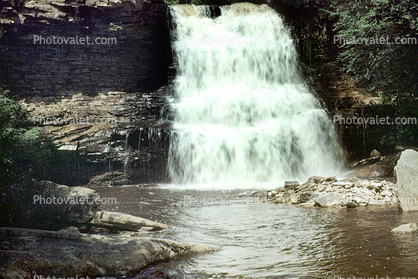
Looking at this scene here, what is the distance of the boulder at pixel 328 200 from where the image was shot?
8.20 meters

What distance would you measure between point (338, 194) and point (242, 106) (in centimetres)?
901

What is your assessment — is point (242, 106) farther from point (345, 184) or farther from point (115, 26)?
point (345, 184)

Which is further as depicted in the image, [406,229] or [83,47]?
[83,47]

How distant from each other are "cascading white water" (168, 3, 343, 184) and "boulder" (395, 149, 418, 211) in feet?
22.3

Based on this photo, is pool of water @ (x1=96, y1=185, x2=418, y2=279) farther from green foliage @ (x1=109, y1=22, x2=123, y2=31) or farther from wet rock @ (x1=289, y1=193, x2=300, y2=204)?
green foliage @ (x1=109, y1=22, x2=123, y2=31)

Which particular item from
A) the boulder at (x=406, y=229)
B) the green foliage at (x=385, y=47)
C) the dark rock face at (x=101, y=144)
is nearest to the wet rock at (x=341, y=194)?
the boulder at (x=406, y=229)

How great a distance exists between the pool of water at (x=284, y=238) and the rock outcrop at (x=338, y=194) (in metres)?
0.44

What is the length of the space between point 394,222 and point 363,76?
547 inches

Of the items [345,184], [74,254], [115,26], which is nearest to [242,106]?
[115,26]

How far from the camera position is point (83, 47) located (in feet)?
58.0

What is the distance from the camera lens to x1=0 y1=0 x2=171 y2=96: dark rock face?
54.2 ft

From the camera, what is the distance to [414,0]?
47.3ft

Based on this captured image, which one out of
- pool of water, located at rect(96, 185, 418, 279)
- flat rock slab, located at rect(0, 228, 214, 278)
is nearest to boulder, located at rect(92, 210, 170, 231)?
pool of water, located at rect(96, 185, 418, 279)

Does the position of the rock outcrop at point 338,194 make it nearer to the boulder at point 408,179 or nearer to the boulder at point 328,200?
the boulder at point 328,200
